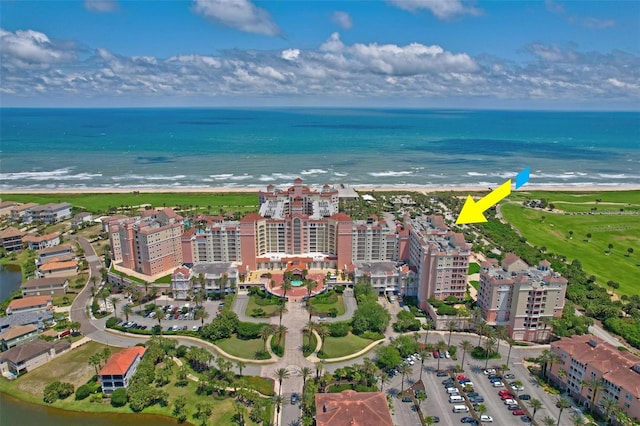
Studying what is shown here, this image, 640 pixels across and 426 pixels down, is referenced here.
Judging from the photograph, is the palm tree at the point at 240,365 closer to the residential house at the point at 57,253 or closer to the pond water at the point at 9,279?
the pond water at the point at 9,279

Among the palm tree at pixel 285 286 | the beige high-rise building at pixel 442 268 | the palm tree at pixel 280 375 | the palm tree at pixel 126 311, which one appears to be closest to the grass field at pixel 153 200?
the palm tree at pixel 285 286

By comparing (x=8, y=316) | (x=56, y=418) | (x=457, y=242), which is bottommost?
(x=56, y=418)

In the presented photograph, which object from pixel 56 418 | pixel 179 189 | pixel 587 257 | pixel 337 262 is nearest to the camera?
pixel 56 418

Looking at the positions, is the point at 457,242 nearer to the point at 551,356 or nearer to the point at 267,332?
the point at 551,356

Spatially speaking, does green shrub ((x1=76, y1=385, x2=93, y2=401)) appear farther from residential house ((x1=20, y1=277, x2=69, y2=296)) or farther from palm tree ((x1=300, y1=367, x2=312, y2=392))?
residential house ((x1=20, y1=277, x2=69, y2=296))

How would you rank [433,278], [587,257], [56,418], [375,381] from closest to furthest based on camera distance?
1. [56,418]
2. [375,381]
3. [433,278]
4. [587,257]

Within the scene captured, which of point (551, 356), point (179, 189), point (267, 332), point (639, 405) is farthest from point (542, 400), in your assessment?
point (179, 189)

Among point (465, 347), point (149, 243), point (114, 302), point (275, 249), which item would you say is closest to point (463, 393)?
point (465, 347)
